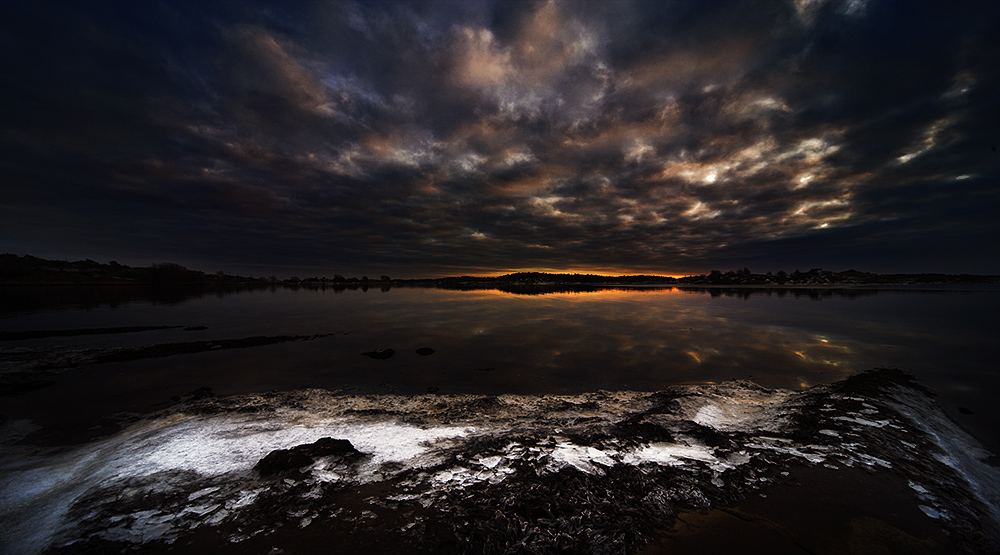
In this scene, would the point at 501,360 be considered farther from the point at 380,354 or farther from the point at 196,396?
the point at 196,396

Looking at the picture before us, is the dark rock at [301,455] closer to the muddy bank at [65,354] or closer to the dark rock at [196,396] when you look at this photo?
the dark rock at [196,396]

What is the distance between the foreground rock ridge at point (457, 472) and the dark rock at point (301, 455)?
26 mm

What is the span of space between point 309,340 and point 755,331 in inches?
1245

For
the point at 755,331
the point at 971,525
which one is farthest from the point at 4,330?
the point at 755,331

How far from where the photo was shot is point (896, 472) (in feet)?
19.0

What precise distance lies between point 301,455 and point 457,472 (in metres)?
3.04

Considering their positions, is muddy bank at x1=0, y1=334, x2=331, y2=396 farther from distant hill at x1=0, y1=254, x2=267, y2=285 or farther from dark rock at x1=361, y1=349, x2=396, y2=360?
distant hill at x1=0, y1=254, x2=267, y2=285

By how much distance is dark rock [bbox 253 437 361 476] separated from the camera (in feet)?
18.5

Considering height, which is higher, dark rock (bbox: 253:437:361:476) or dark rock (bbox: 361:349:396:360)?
dark rock (bbox: 253:437:361:476)

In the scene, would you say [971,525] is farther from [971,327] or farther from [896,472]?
[971,327]

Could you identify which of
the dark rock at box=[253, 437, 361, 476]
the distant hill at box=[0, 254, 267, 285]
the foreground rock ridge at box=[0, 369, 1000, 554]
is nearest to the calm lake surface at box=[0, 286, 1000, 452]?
the foreground rock ridge at box=[0, 369, 1000, 554]

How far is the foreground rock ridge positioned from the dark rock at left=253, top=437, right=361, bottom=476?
3 cm

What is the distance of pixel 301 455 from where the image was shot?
5.93 meters

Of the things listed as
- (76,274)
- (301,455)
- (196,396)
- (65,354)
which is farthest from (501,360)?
(76,274)
